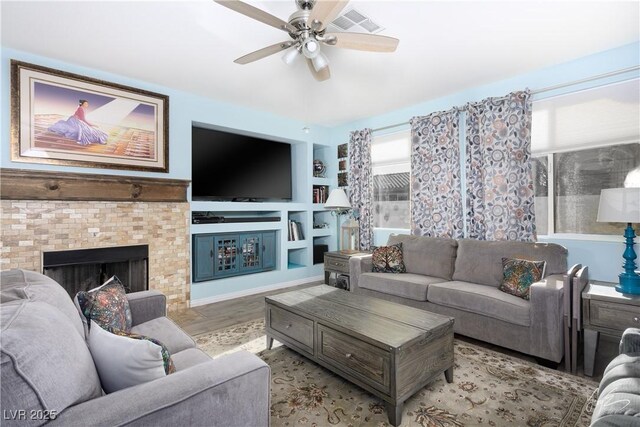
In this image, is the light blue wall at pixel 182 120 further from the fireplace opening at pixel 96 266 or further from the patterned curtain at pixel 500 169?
the patterned curtain at pixel 500 169

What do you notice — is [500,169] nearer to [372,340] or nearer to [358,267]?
[358,267]

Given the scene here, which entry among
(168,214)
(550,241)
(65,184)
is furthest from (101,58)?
(550,241)

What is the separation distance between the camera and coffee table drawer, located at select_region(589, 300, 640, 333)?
81.4 inches

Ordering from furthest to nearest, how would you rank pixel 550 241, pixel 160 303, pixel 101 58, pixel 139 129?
pixel 139 129 < pixel 550 241 < pixel 101 58 < pixel 160 303

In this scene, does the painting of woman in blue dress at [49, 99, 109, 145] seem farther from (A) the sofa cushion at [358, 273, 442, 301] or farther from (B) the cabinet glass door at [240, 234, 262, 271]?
(A) the sofa cushion at [358, 273, 442, 301]

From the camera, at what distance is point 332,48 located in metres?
2.74

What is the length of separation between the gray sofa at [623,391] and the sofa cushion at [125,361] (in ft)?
4.79

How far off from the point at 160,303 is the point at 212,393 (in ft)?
4.59

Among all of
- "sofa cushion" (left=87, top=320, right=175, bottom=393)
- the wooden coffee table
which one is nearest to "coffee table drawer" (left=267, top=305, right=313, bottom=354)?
the wooden coffee table

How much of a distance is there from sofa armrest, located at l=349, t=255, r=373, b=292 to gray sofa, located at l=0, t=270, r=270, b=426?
259 cm

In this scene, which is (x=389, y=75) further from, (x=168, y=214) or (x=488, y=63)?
(x=168, y=214)

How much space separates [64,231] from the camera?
299 cm

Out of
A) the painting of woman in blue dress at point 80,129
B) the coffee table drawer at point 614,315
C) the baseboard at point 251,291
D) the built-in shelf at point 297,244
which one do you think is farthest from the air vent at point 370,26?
the baseboard at point 251,291

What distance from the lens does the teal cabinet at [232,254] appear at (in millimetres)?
3943
